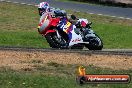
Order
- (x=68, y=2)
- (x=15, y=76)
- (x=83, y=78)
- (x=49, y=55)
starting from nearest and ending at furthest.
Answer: (x=83, y=78) → (x=15, y=76) → (x=49, y=55) → (x=68, y=2)

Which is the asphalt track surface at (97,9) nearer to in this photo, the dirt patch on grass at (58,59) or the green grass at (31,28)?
the green grass at (31,28)

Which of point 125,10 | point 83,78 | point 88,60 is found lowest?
point 125,10

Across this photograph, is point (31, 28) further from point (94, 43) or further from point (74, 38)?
point (94, 43)

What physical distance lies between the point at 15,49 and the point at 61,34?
3756 millimetres

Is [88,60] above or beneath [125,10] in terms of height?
above

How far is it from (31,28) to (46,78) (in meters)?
16.0

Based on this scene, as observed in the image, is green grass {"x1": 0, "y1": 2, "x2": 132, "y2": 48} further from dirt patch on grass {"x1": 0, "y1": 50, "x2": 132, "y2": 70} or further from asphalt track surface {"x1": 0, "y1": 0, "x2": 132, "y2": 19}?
dirt patch on grass {"x1": 0, "y1": 50, "x2": 132, "y2": 70}

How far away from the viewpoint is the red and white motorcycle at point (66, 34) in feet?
53.7

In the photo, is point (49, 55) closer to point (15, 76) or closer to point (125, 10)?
point (15, 76)

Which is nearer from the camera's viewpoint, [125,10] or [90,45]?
[90,45]

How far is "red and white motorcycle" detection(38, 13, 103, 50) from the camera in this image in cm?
1638

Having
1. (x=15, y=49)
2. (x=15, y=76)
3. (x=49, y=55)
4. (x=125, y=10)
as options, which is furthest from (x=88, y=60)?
(x=125, y=10)

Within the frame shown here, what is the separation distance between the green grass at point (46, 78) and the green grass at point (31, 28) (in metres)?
8.86

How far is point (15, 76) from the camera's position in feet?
Answer: 31.2
